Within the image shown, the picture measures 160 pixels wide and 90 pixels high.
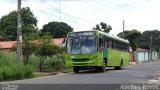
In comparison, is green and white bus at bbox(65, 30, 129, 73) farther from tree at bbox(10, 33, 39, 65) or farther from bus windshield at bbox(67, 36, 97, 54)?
tree at bbox(10, 33, 39, 65)

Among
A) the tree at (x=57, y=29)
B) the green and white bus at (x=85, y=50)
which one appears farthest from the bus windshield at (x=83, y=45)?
the tree at (x=57, y=29)

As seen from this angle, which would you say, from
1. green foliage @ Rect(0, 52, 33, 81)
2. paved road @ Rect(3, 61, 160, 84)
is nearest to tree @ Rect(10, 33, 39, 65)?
paved road @ Rect(3, 61, 160, 84)

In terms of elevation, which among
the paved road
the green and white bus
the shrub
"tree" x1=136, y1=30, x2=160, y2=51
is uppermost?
"tree" x1=136, y1=30, x2=160, y2=51

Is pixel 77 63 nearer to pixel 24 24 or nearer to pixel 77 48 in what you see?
pixel 77 48

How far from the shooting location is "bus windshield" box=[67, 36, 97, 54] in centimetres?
3008

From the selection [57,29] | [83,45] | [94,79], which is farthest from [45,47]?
[57,29]

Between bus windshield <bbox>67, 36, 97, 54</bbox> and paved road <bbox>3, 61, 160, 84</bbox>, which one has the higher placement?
bus windshield <bbox>67, 36, 97, 54</bbox>

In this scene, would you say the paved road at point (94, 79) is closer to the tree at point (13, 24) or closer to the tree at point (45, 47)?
the tree at point (45, 47)

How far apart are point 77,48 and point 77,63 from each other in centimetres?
116

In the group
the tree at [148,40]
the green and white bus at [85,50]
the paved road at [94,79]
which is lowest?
the paved road at [94,79]

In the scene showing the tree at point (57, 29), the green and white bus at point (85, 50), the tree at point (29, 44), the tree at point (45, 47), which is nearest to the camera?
the green and white bus at point (85, 50)

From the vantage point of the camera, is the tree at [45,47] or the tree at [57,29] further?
the tree at [57,29]

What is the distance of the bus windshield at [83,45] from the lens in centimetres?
3008

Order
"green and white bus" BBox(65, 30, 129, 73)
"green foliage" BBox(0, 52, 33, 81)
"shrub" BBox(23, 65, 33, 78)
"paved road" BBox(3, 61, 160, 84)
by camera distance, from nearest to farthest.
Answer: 1. "paved road" BBox(3, 61, 160, 84)
2. "green foliage" BBox(0, 52, 33, 81)
3. "shrub" BBox(23, 65, 33, 78)
4. "green and white bus" BBox(65, 30, 129, 73)
